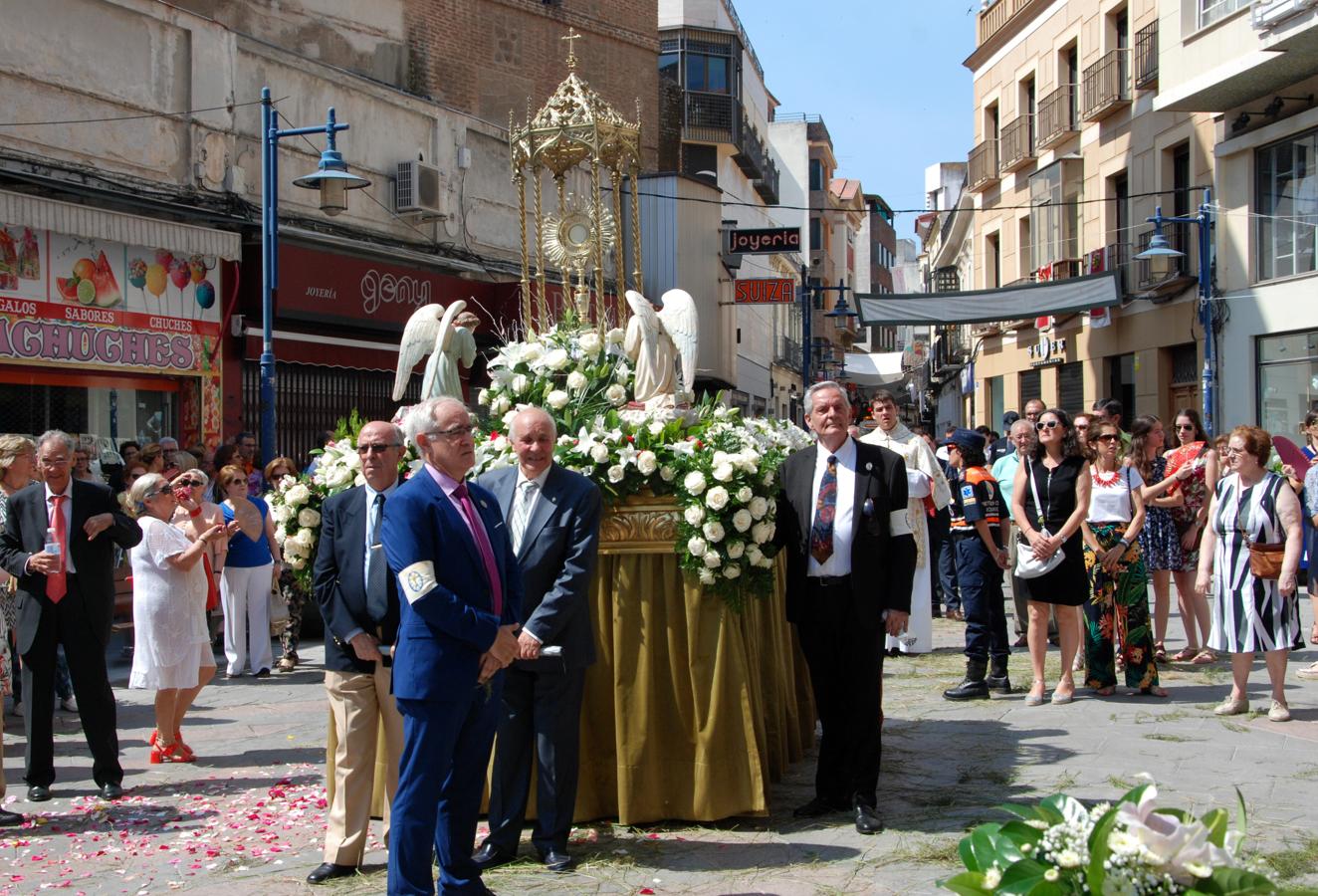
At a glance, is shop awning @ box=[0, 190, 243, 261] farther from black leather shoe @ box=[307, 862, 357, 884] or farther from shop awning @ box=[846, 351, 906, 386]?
shop awning @ box=[846, 351, 906, 386]

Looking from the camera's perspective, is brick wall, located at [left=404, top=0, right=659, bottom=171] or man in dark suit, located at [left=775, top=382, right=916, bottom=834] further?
brick wall, located at [left=404, top=0, right=659, bottom=171]

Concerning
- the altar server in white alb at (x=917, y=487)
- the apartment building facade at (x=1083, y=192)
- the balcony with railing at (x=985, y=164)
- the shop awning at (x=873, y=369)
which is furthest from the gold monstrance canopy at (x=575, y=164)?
the shop awning at (x=873, y=369)

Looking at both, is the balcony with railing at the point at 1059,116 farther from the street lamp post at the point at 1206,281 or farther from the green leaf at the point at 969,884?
the green leaf at the point at 969,884

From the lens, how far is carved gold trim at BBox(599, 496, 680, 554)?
595 cm

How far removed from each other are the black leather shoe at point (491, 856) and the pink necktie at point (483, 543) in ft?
3.86

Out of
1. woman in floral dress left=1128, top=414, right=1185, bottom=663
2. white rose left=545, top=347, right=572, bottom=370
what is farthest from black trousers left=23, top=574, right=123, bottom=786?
woman in floral dress left=1128, top=414, right=1185, bottom=663

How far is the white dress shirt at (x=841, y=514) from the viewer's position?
6051 millimetres

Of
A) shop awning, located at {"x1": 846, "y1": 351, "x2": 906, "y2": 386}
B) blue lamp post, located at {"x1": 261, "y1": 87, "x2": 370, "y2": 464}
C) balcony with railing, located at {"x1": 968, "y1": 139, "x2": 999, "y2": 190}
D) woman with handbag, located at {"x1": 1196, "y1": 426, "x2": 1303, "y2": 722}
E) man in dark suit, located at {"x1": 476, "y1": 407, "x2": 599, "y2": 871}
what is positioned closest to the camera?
man in dark suit, located at {"x1": 476, "y1": 407, "x2": 599, "y2": 871}

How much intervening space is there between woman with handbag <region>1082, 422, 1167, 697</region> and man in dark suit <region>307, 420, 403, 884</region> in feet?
16.9

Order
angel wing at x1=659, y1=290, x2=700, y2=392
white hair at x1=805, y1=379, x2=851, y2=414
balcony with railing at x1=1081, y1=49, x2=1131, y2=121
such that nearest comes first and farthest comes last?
1. white hair at x1=805, y1=379, x2=851, y2=414
2. angel wing at x1=659, y1=290, x2=700, y2=392
3. balcony with railing at x1=1081, y1=49, x2=1131, y2=121

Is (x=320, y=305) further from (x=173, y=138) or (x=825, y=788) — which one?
(x=825, y=788)

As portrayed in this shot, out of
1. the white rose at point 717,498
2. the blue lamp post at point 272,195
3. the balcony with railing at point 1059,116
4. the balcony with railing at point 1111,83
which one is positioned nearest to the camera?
the white rose at point 717,498

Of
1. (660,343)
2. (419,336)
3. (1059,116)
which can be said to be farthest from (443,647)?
(1059,116)

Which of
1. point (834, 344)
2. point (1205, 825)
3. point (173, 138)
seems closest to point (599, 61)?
point (173, 138)
